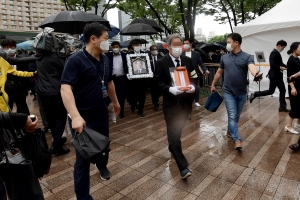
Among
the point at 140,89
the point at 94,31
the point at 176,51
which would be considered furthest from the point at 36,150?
the point at 140,89

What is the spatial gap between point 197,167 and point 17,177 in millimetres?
2516

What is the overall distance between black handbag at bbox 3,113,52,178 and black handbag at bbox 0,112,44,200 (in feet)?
0.33

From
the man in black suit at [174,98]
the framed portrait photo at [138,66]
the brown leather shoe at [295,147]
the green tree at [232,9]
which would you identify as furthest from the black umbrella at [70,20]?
the green tree at [232,9]

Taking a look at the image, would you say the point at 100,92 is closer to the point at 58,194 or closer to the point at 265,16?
the point at 58,194

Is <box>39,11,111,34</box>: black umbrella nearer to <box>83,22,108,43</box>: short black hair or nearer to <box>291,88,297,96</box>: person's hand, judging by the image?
<box>83,22,108,43</box>: short black hair

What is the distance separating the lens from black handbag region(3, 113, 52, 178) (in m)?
2.07

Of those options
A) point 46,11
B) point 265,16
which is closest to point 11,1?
point 46,11

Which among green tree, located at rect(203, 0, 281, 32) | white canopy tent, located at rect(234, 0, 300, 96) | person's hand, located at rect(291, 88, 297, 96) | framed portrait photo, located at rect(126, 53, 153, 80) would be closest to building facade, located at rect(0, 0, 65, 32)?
green tree, located at rect(203, 0, 281, 32)

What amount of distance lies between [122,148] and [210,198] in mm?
2016

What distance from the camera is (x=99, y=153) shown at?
2260 millimetres

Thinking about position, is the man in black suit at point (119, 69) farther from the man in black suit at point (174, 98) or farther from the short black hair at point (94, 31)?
the short black hair at point (94, 31)

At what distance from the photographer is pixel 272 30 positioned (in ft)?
29.0

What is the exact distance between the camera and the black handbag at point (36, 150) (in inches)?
81.5

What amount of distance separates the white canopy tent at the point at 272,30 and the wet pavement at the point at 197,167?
409cm
